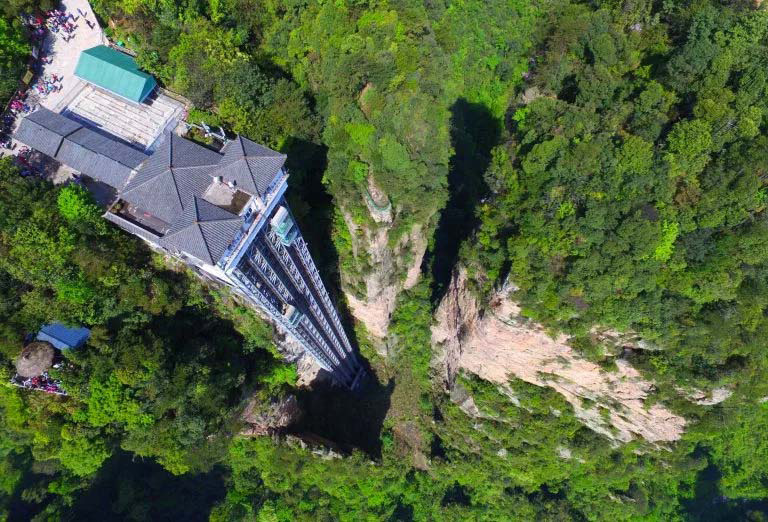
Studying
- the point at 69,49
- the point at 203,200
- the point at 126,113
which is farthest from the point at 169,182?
the point at 69,49

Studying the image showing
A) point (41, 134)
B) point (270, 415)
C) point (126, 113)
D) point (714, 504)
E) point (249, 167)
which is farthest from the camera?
point (714, 504)

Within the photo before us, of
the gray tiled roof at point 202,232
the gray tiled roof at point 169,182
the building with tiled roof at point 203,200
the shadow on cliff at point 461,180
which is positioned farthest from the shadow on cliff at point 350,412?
the gray tiled roof at point 169,182

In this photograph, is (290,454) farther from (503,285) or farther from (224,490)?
(503,285)

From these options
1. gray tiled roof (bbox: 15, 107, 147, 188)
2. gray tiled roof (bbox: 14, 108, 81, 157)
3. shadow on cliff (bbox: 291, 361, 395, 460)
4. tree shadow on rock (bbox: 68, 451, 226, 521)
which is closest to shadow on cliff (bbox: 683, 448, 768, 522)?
shadow on cliff (bbox: 291, 361, 395, 460)

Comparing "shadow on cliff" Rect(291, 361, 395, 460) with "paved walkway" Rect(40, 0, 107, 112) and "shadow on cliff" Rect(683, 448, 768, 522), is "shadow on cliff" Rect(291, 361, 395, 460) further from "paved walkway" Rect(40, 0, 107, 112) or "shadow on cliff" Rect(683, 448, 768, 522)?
"shadow on cliff" Rect(683, 448, 768, 522)

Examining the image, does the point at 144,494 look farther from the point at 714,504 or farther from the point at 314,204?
the point at 714,504

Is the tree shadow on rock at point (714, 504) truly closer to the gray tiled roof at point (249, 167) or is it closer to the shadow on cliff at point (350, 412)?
the shadow on cliff at point (350, 412)

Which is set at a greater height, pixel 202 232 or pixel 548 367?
pixel 548 367
